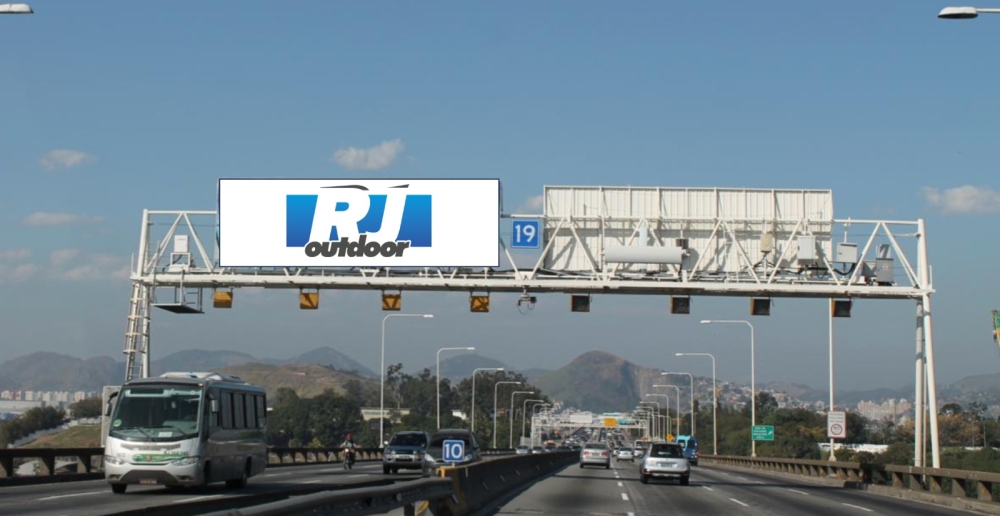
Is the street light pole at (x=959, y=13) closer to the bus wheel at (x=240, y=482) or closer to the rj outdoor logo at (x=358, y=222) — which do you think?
the bus wheel at (x=240, y=482)

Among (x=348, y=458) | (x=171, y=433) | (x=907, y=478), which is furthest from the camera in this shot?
(x=348, y=458)

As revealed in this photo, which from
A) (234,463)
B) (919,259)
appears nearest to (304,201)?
(234,463)

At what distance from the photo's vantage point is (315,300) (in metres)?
40.9

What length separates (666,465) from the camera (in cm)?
4197

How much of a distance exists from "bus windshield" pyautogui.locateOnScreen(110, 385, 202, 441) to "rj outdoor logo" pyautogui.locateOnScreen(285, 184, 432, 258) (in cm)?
1489

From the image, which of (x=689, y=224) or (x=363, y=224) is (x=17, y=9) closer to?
(x=363, y=224)

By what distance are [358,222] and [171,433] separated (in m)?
16.4

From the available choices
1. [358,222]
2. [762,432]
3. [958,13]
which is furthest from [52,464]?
[762,432]

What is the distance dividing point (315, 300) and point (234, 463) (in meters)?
12.7

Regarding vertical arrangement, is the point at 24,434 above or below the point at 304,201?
below

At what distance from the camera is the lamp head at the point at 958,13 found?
71.7 feet

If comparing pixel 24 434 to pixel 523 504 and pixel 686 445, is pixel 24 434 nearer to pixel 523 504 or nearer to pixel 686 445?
pixel 686 445

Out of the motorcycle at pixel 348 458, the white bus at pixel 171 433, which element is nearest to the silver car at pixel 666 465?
the motorcycle at pixel 348 458

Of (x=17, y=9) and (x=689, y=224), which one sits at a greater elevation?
(x=17, y=9)
